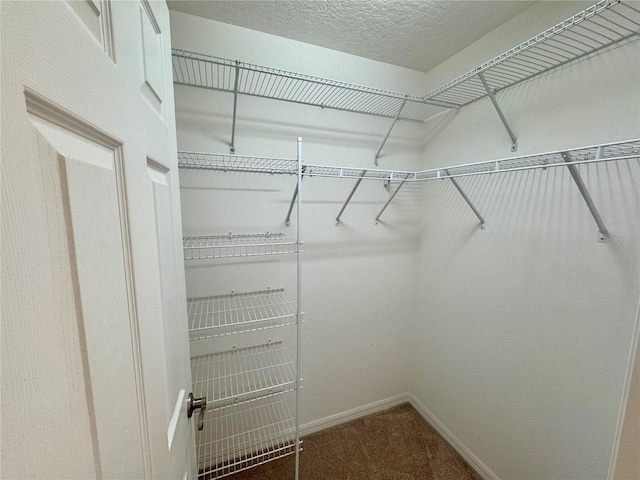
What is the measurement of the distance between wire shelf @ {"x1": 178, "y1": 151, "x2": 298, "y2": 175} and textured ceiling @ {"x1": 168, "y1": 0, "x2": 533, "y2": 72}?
2.21ft

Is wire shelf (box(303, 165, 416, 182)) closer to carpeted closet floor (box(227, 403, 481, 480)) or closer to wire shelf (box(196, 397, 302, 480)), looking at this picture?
wire shelf (box(196, 397, 302, 480))

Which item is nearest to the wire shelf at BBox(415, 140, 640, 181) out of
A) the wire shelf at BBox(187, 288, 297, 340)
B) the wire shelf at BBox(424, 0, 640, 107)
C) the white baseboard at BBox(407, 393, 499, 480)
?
the wire shelf at BBox(424, 0, 640, 107)

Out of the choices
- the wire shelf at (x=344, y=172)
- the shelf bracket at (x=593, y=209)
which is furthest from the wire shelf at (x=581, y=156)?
the wire shelf at (x=344, y=172)

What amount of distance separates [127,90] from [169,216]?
1.06 ft

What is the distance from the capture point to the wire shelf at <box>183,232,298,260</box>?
4.41 feet

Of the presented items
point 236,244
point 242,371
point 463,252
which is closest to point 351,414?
point 242,371

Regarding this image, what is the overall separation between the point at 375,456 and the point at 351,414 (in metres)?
0.31

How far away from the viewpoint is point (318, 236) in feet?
5.39

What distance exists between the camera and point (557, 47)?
1019 millimetres

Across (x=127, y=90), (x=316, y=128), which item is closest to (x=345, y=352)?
(x=316, y=128)

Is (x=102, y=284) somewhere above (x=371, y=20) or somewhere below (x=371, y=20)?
below

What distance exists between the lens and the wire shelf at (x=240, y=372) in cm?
144

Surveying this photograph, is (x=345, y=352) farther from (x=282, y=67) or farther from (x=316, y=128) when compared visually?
(x=282, y=67)

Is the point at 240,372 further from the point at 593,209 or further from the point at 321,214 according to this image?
the point at 593,209
